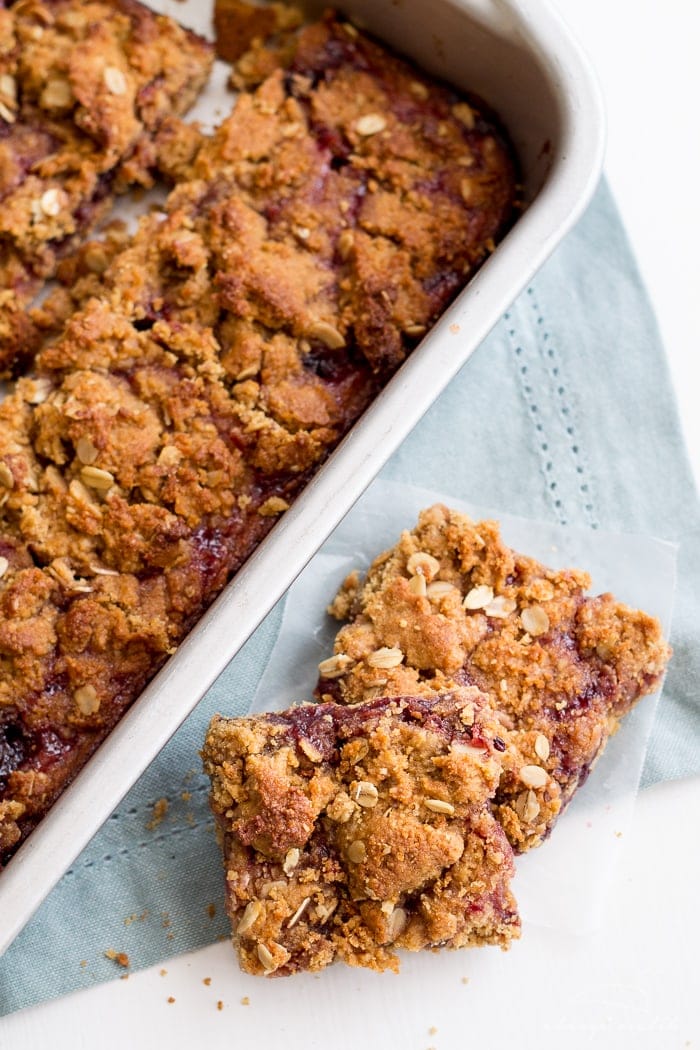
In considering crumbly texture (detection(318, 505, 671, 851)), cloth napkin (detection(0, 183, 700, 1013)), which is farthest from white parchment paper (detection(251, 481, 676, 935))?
crumbly texture (detection(318, 505, 671, 851))

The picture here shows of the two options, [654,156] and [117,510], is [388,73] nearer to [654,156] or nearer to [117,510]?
[654,156]

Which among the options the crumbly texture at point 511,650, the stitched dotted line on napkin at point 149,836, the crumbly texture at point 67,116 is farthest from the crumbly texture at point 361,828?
the crumbly texture at point 67,116

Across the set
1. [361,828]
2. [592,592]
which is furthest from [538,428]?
[361,828]

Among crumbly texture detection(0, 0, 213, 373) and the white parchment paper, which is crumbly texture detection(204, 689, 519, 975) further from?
crumbly texture detection(0, 0, 213, 373)

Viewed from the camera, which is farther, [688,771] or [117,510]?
[688,771]

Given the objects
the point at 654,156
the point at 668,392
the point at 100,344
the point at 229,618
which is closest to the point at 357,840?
the point at 229,618
